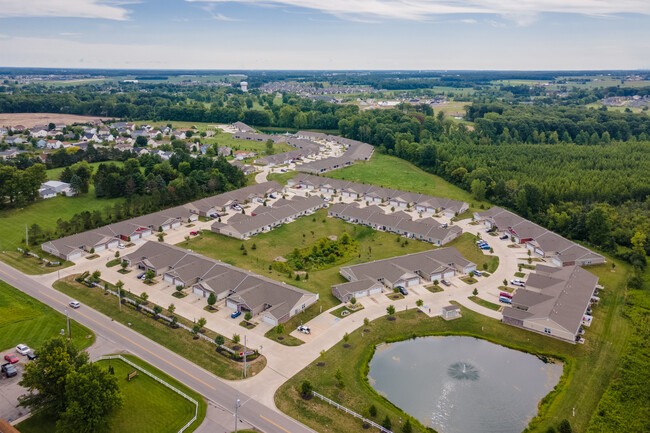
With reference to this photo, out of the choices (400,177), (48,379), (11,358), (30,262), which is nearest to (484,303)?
(48,379)

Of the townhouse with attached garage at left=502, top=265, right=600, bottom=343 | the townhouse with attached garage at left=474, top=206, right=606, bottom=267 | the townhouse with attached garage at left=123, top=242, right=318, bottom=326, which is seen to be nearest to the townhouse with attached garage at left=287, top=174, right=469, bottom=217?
the townhouse with attached garage at left=474, top=206, right=606, bottom=267

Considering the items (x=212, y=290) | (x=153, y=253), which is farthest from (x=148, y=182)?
(x=212, y=290)

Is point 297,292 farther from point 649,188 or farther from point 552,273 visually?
point 649,188

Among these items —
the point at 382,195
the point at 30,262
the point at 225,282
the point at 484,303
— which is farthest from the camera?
the point at 382,195

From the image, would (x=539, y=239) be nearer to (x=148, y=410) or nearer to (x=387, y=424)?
(x=387, y=424)

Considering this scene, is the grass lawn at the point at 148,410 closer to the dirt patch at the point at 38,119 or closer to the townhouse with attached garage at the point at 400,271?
the townhouse with attached garage at the point at 400,271

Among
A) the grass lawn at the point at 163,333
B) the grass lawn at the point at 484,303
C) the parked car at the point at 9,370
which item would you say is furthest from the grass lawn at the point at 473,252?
the parked car at the point at 9,370

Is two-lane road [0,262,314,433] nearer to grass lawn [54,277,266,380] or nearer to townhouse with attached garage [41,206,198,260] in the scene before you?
grass lawn [54,277,266,380]
